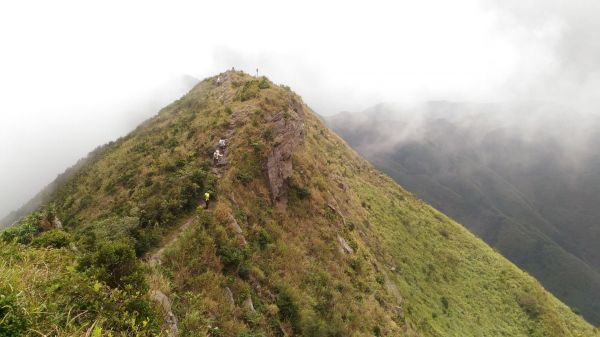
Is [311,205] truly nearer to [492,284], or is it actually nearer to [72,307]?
[72,307]

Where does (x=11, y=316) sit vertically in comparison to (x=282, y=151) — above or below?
above

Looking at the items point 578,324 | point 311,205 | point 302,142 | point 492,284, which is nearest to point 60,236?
point 311,205

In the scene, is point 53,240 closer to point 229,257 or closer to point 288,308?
point 229,257

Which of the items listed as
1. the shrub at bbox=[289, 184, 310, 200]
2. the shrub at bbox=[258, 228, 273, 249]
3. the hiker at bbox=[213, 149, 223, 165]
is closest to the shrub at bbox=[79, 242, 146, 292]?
the shrub at bbox=[258, 228, 273, 249]

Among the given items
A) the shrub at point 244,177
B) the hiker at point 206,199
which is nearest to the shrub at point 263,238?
the hiker at point 206,199

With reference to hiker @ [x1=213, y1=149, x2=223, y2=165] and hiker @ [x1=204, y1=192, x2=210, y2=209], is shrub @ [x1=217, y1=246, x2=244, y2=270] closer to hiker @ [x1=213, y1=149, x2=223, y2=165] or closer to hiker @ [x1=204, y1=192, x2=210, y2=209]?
hiker @ [x1=204, y1=192, x2=210, y2=209]

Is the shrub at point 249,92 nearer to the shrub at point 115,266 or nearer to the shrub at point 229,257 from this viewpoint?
the shrub at point 229,257

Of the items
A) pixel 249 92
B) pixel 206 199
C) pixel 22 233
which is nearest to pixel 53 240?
pixel 22 233
